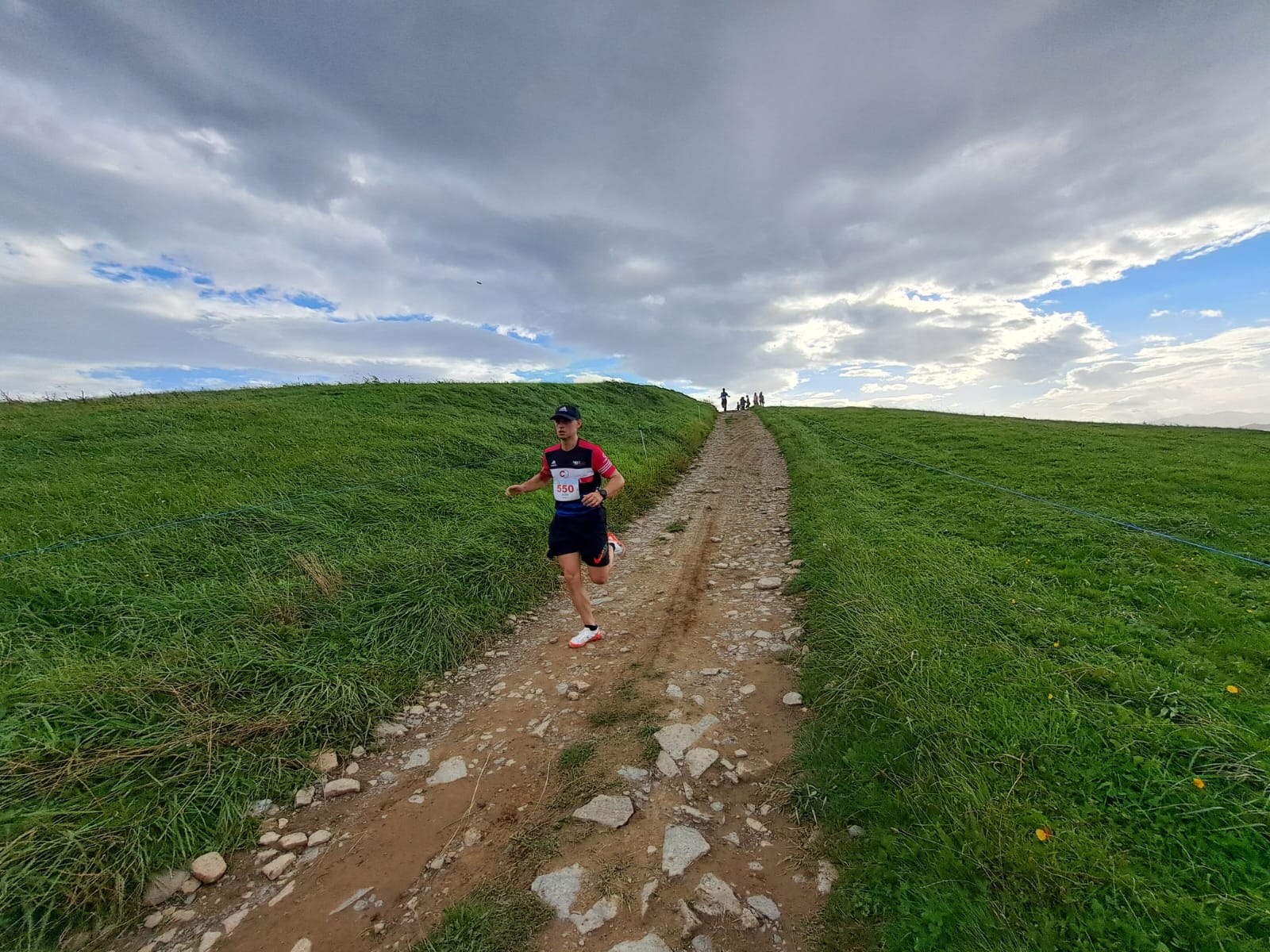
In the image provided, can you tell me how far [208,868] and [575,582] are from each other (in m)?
3.82

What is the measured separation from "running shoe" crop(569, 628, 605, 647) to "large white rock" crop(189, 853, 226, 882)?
3509 mm

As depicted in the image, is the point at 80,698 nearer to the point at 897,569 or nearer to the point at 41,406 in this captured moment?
the point at 897,569

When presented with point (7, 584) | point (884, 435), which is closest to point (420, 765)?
point (7, 584)

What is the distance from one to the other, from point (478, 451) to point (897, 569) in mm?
10265

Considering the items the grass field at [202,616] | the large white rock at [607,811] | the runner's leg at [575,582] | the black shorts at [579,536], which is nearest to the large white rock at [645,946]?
the large white rock at [607,811]

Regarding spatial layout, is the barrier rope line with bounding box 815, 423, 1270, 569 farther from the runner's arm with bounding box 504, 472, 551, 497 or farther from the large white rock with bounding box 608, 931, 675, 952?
the runner's arm with bounding box 504, 472, 551, 497

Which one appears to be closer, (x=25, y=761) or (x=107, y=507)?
(x=25, y=761)

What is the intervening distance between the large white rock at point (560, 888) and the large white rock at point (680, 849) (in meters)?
0.57

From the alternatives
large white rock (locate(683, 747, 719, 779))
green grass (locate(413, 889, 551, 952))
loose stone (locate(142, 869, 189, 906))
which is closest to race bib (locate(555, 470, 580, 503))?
large white rock (locate(683, 747, 719, 779))

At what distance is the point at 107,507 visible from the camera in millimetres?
7797

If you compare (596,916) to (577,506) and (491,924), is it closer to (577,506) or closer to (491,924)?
(491,924)

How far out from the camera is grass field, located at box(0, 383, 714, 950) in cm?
346

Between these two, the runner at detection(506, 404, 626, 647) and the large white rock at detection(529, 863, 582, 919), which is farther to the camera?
the runner at detection(506, 404, 626, 647)

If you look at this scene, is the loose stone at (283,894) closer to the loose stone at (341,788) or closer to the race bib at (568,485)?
the loose stone at (341,788)
